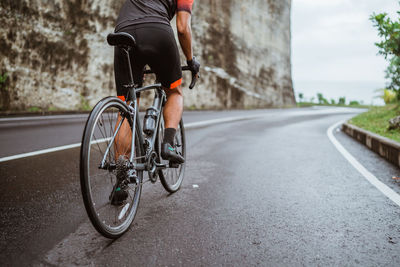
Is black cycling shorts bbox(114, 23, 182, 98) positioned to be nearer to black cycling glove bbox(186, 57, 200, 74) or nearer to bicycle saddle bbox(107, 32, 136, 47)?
bicycle saddle bbox(107, 32, 136, 47)

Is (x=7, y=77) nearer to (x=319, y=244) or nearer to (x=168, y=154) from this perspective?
(x=168, y=154)

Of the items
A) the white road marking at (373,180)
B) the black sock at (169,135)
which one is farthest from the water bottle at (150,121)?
the white road marking at (373,180)

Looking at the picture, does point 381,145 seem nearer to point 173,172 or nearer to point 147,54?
point 173,172

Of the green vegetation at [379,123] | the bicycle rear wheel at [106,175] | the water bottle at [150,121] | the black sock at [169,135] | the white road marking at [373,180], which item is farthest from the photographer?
the green vegetation at [379,123]

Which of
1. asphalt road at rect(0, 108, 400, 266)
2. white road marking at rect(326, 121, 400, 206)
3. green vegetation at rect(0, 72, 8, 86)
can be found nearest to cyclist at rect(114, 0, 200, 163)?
asphalt road at rect(0, 108, 400, 266)

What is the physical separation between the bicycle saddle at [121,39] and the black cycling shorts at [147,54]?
0.32ft

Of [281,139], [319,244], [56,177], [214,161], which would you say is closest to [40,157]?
[56,177]

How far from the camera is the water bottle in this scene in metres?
2.70

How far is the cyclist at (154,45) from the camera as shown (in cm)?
256

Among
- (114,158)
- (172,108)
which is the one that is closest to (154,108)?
(172,108)

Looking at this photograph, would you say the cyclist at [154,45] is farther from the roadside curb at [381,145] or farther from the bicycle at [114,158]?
the roadside curb at [381,145]

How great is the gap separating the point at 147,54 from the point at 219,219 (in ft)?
4.60

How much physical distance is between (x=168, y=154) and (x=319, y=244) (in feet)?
4.25

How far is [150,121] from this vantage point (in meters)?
2.73
